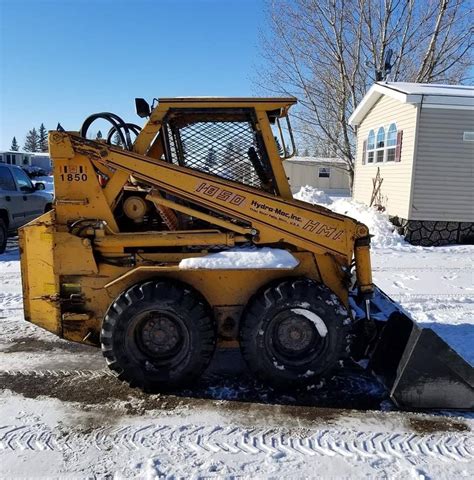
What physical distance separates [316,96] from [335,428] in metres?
19.1

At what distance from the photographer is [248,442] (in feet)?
10.4

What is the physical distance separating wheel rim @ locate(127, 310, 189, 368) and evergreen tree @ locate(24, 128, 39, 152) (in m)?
111

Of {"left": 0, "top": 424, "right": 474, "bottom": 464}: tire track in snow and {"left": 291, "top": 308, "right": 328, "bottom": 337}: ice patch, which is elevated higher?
{"left": 291, "top": 308, "right": 328, "bottom": 337}: ice patch

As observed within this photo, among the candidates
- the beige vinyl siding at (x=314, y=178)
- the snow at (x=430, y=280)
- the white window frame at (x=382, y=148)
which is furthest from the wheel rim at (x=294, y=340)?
the beige vinyl siding at (x=314, y=178)

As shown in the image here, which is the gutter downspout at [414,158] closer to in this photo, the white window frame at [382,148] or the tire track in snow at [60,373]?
the white window frame at [382,148]

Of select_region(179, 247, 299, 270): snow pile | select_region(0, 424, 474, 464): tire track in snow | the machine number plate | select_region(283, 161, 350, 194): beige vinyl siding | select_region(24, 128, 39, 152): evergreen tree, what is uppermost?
select_region(24, 128, 39, 152): evergreen tree

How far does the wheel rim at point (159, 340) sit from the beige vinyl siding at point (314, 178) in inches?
1218

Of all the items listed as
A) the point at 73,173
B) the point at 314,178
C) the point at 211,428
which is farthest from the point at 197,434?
the point at 314,178

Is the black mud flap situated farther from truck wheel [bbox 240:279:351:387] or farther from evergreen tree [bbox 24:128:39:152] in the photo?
evergreen tree [bbox 24:128:39:152]

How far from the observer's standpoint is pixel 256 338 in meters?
3.81

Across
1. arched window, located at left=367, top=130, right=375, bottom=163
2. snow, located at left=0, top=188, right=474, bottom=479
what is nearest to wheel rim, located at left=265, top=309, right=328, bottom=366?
snow, located at left=0, top=188, right=474, bottom=479

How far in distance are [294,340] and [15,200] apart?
29.9ft

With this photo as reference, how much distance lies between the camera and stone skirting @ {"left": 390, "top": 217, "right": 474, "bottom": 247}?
11555 millimetres

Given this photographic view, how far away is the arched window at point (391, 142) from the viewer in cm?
1284
